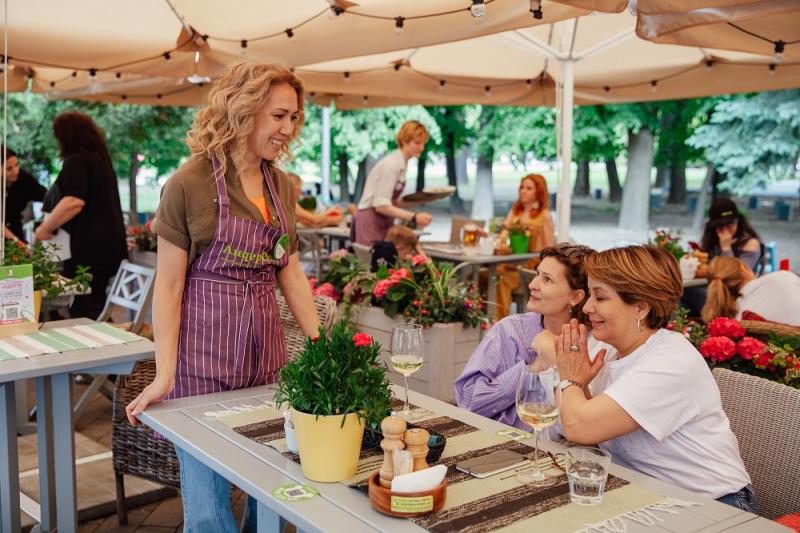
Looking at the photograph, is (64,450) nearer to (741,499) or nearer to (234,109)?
(234,109)

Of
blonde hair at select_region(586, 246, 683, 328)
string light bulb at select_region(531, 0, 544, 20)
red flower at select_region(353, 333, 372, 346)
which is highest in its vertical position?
string light bulb at select_region(531, 0, 544, 20)

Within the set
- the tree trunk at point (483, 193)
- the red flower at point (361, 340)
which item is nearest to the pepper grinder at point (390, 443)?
the red flower at point (361, 340)

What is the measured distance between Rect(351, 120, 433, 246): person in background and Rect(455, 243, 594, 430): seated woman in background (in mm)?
4189

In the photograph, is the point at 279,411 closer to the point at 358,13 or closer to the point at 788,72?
the point at 358,13

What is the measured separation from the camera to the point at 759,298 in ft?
15.6

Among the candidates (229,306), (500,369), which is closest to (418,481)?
(229,306)

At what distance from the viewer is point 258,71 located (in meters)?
2.62

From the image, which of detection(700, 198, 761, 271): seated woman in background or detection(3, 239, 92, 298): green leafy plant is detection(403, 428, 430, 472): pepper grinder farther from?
detection(700, 198, 761, 271): seated woman in background

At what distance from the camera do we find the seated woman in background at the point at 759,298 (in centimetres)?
466

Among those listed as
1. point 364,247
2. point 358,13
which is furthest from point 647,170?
point 358,13

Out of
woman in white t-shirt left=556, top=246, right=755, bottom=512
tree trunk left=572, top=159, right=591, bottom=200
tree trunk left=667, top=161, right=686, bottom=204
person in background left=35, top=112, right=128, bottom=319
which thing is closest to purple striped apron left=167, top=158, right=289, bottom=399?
woman in white t-shirt left=556, top=246, right=755, bottom=512

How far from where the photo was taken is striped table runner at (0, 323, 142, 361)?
3.15 m

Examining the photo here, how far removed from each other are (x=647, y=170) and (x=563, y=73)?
12748mm

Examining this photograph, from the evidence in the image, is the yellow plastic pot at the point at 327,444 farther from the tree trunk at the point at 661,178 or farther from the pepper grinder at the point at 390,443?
the tree trunk at the point at 661,178
